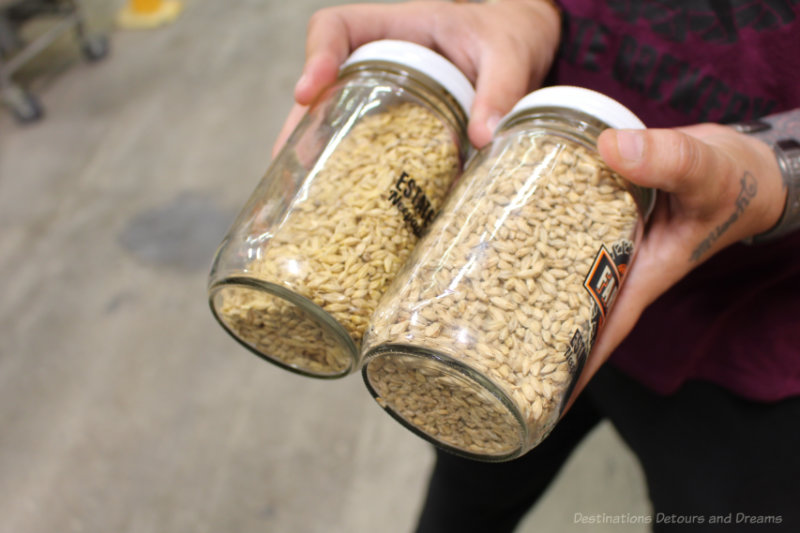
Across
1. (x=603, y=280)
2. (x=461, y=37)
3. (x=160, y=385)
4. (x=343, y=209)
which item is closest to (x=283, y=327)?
(x=343, y=209)

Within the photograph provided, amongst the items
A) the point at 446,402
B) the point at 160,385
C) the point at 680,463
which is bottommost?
the point at 160,385

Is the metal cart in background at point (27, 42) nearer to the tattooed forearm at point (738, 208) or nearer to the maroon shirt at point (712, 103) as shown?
the maroon shirt at point (712, 103)

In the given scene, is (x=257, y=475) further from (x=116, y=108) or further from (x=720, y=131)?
(x=116, y=108)

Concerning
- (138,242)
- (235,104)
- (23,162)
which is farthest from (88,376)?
(235,104)

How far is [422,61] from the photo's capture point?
58cm

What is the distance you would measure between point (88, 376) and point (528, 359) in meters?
1.43

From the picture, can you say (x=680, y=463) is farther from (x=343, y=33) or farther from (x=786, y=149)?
(x=343, y=33)

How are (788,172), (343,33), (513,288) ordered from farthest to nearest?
(343,33), (788,172), (513,288)

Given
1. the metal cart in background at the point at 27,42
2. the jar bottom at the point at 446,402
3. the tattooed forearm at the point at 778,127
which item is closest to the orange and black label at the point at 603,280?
the jar bottom at the point at 446,402

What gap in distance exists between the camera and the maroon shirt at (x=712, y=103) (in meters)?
0.59

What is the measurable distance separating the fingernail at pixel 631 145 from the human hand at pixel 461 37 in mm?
165

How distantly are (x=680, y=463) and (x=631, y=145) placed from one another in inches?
16.2

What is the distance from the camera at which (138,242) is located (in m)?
1.83

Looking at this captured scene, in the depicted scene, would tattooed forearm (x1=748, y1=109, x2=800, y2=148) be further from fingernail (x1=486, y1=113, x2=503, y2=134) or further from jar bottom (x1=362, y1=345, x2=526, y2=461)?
jar bottom (x1=362, y1=345, x2=526, y2=461)
